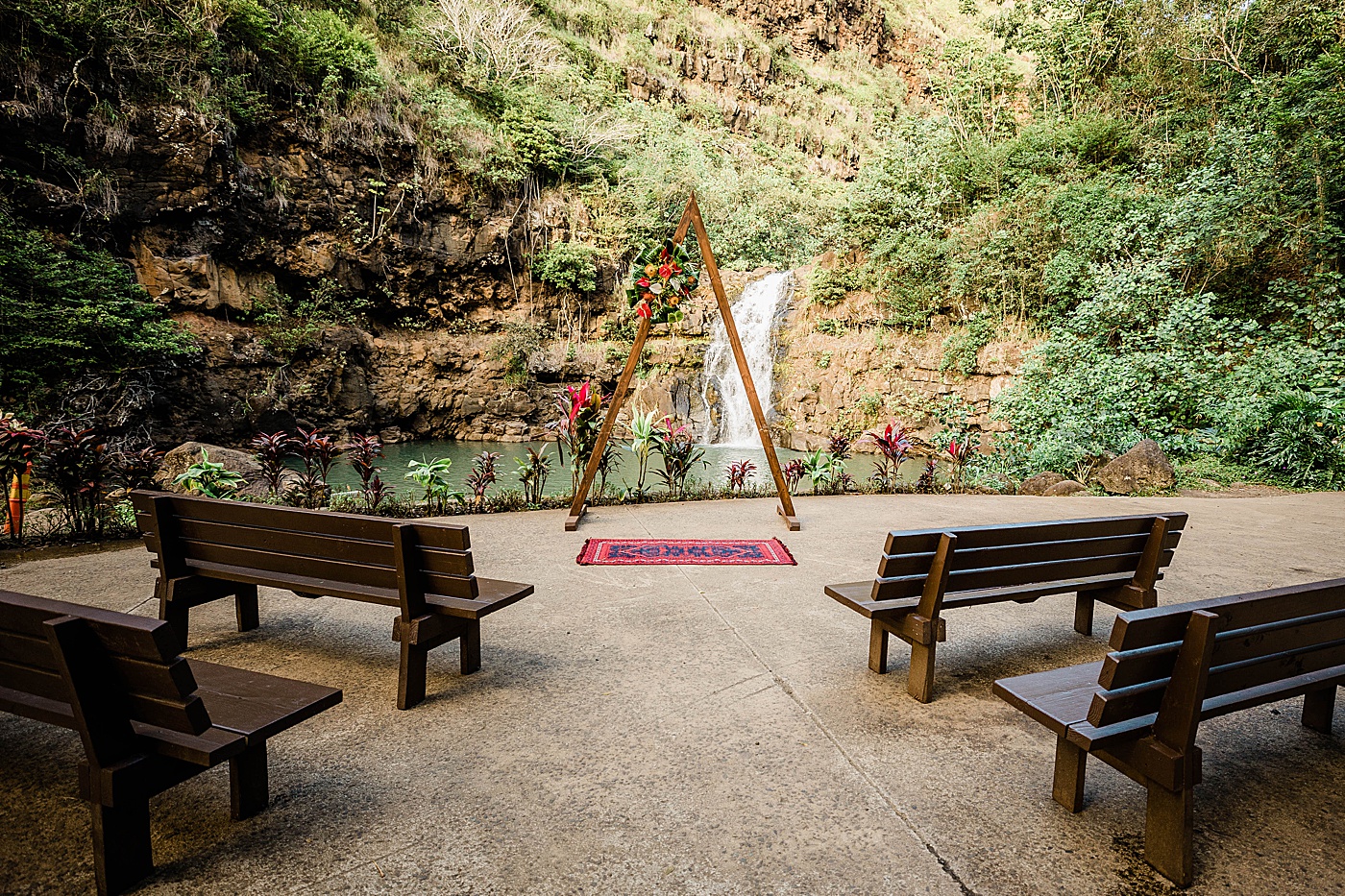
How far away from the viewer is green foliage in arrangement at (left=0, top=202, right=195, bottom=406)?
33.2ft

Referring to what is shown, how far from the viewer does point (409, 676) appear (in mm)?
2613

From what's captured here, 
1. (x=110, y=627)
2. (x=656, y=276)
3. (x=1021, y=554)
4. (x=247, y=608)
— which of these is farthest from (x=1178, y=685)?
(x=656, y=276)

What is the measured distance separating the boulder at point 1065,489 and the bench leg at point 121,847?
10012 mm

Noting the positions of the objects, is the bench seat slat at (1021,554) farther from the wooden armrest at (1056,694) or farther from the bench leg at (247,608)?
the bench leg at (247,608)

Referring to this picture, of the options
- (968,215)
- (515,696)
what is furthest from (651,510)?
(968,215)

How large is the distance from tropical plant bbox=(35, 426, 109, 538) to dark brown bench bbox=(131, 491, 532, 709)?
337cm

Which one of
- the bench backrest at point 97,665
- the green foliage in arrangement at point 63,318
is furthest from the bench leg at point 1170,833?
the green foliage in arrangement at point 63,318

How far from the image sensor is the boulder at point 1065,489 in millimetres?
9008

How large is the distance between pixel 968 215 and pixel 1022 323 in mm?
3858

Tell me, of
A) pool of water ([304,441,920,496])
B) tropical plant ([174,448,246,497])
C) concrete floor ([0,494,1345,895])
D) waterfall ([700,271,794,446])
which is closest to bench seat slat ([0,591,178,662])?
concrete floor ([0,494,1345,895])

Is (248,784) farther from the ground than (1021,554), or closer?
closer

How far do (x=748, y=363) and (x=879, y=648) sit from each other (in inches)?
620

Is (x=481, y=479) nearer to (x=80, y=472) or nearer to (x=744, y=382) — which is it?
(x=744, y=382)

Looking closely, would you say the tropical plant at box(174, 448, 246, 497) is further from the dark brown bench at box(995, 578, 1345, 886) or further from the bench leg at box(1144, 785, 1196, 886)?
the bench leg at box(1144, 785, 1196, 886)
